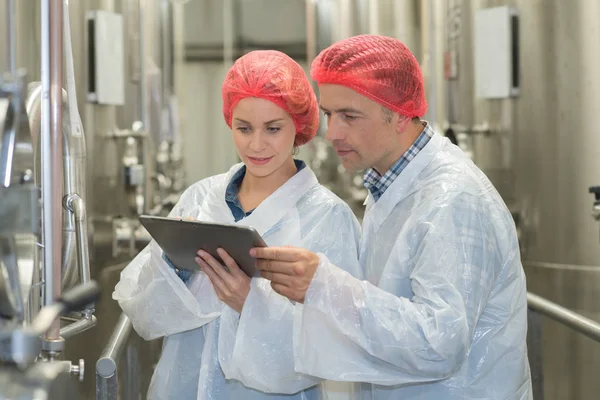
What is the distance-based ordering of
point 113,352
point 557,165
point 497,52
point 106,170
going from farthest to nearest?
point 497,52 → point 106,170 → point 557,165 → point 113,352

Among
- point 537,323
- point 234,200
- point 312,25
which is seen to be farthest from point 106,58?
point 312,25

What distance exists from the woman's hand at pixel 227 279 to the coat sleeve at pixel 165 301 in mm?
88

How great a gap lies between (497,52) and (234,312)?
6.36 ft

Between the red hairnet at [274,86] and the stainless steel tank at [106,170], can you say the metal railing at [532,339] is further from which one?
the red hairnet at [274,86]

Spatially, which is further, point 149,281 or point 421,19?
Result: point 421,19

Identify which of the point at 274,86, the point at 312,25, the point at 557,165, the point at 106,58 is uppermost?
the point at 312,25

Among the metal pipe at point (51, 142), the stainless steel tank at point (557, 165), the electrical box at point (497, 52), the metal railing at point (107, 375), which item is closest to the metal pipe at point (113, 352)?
the metal railing at point (107, 375)

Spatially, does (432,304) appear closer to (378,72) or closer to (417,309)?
(417,309)

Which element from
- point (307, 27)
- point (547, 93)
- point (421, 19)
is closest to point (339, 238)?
point (547, 93)

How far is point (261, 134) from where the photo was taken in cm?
178

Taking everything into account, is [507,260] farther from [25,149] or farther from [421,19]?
[421,19]

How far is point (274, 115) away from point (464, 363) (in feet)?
2.15

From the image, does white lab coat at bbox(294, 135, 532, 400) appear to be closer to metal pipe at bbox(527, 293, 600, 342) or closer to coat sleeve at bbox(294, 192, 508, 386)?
coat sleeve at bbox(294, 192, 508, 386)

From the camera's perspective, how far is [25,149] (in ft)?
3.56
